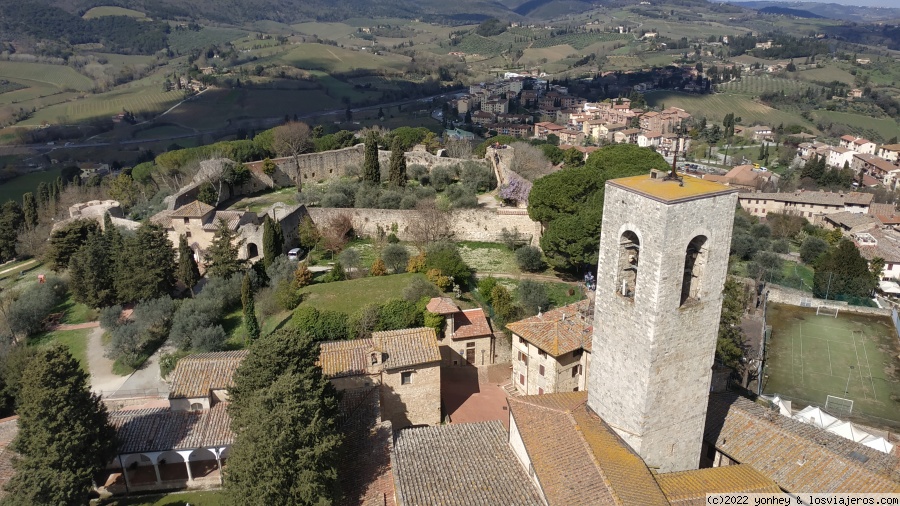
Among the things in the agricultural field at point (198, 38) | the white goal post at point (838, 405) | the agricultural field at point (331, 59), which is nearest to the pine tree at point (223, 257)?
the white goal post at point (838, 405)

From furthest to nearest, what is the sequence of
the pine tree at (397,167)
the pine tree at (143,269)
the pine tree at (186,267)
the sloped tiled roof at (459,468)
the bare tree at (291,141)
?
the bare tree at (291,141) < the pine tree at (397,167) < the pine tree at (186,267) < the pine tree at (143,269) < the sloped tiled roof at (459,468)

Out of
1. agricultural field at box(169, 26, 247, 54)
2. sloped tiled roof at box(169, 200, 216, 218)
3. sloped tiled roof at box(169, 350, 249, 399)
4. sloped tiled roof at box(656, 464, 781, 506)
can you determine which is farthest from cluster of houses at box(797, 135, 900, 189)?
agricultural field at box(169, 26, 247, 54)

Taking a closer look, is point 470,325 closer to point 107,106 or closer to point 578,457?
point 578,457

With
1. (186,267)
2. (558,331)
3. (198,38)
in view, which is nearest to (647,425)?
(558,331)

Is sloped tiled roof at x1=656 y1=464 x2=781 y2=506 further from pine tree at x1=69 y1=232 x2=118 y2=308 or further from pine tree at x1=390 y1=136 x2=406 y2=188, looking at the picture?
pine tree at x1=390 y1=136 x2=406 y2=188

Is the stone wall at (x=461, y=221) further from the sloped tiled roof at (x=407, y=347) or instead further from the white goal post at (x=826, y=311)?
the white goal post at (x=826, y=311)

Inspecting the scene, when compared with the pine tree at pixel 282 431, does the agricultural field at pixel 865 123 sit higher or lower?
lower

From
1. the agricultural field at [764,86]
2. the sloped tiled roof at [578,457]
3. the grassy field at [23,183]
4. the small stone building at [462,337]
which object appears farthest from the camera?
the agricultural field at [764,86]
